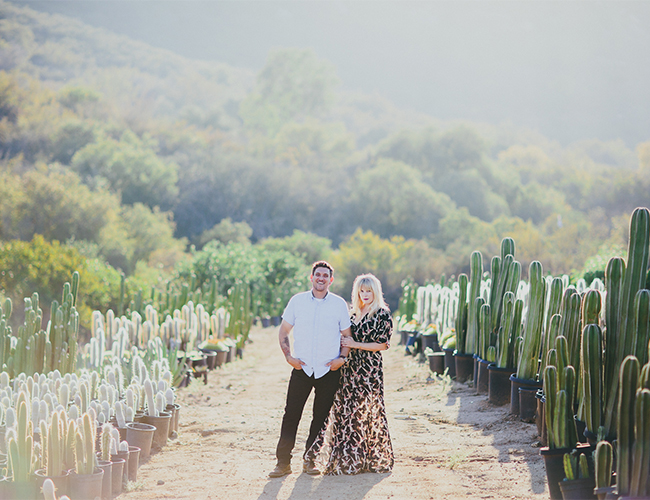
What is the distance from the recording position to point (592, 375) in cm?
331

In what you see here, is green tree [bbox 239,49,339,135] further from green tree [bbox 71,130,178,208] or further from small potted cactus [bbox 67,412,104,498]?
small potted cactus [bbox 67,412,104,498]

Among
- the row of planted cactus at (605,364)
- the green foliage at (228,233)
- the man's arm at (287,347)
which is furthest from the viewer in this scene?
the green foliage at (228,233)

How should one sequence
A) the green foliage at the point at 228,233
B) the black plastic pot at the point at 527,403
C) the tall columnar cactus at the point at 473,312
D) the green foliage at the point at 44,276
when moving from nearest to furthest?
the black plastic pot at the point at 527,403 → the tall columnar cactus at the point at 473,312 → the green foliage at the point at 44,276 → the green foliage at the point at 228,233

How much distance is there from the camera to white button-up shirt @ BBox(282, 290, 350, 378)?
392 centimetres

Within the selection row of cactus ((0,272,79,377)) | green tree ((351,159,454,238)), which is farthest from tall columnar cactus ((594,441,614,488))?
green tree ((351,159,454,238))

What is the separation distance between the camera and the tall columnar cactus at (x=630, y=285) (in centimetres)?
332

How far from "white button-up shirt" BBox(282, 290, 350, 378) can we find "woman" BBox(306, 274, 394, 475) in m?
0.10

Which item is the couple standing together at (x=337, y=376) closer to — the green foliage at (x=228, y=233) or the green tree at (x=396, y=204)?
the green foliage at (x=228, y=233)

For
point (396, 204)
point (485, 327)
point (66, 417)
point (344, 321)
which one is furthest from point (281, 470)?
point (396, 204)

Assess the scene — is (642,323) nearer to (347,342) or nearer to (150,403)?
(347,342)

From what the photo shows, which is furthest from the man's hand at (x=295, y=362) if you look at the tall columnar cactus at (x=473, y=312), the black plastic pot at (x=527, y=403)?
the tall columnar cactus at (x=473, y=312)

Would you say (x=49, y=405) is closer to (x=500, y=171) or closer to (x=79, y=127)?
(x=79, y=127)

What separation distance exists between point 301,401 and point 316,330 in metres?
0.48

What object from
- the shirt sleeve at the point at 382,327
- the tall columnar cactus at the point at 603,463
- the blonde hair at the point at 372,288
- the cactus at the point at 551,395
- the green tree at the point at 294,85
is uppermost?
the green tree at the point at 294,85
